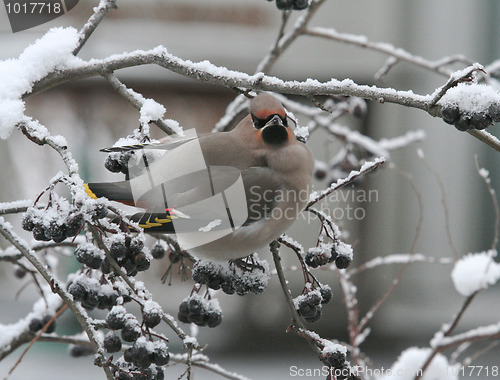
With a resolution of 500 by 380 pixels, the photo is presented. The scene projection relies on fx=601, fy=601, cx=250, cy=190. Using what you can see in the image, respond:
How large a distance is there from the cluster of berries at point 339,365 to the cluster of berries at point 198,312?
Result: 0.47 meters

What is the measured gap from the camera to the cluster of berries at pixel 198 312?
1.81 metres

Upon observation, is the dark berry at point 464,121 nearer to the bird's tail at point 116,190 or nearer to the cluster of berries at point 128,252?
the cluster of berries at point 128,252

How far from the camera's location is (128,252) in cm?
133

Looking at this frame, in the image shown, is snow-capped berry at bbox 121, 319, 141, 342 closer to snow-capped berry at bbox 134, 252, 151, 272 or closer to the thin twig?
snow-capped berry at bbox 134, 252, 151, 272

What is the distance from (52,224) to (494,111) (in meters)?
1.05

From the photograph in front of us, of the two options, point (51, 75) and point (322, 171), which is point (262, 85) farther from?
point (322, 171)

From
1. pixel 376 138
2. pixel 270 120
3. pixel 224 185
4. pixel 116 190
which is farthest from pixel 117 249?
pixel 376 138

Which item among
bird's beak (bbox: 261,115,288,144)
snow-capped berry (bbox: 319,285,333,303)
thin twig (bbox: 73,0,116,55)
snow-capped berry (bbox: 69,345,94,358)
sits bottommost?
snow-capped berry (bbox: 69,345,94,358)

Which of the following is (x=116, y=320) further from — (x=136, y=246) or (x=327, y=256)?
(x=327, y=256)

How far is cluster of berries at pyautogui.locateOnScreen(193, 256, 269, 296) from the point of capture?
5.89 ft

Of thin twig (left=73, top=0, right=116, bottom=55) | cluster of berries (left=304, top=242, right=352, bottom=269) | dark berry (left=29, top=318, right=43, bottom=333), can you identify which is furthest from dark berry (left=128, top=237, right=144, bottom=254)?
dark berry (left=29, top=318, right=43, bottom=333)

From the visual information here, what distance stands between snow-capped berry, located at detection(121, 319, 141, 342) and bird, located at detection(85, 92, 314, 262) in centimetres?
36

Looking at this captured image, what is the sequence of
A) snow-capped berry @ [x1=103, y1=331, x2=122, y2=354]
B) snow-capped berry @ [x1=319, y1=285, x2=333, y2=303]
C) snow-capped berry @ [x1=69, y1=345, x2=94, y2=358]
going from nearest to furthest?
snow-capped berry @ [x1=103, y1=331, x2=122, y2=354], snow-capped berry @ [x1=319, y1=285, x2=333, y2=303], snow-capped berry @ [x1=69, y1=345, x2=94, y2=358]

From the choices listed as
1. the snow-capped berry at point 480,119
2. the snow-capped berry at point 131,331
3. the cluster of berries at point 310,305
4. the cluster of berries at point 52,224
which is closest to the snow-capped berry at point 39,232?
the cluster of berries at point 52,224
